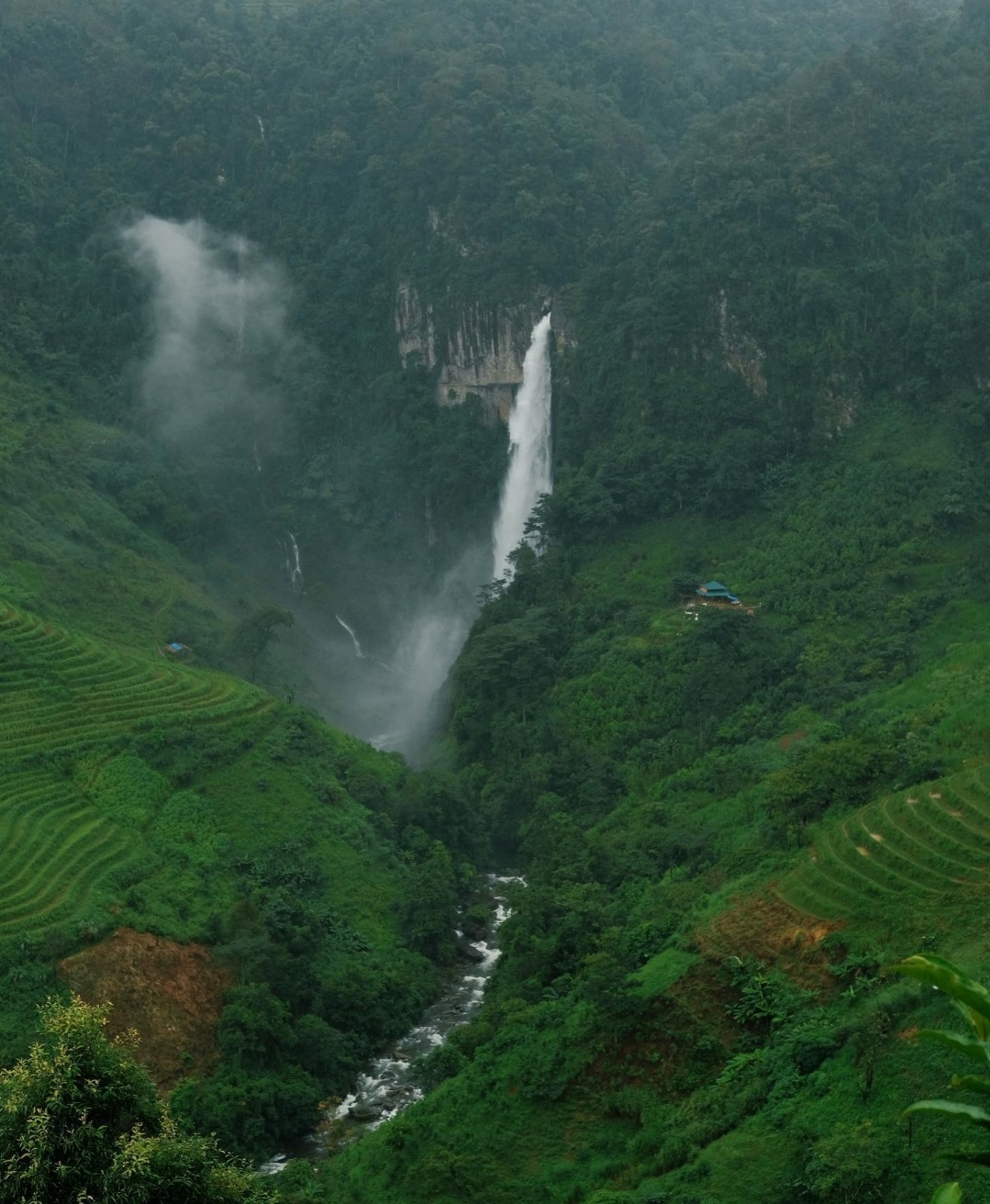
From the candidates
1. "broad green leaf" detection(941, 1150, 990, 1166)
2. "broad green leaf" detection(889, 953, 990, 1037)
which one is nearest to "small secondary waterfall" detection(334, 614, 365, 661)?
"broad green leaf" detection(941, 1150, 990, 1166)

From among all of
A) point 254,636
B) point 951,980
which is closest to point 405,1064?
point 254,636

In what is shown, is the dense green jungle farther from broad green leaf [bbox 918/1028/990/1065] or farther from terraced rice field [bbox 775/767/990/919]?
broad green leaf [bbox 918/1028/990/1065]

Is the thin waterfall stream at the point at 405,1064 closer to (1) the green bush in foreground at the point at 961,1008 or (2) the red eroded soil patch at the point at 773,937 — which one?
(2) the red eroded soil patch at the point at 773,937

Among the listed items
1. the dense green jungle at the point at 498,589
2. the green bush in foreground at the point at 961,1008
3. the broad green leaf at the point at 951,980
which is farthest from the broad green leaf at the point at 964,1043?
the dense green jungle at the point at 498,589

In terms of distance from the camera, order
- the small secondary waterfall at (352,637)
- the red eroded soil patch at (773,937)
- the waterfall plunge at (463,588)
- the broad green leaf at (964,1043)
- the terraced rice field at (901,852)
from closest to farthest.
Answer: the broad green leaf at (964,1043) < the red eroded soil patch at (773,937) < the terraced rice field at (901,852) < the waterfall plunge at (463,588) < the small secondary waterfall at (352,637)

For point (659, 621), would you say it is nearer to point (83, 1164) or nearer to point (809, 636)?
point (809, 636)

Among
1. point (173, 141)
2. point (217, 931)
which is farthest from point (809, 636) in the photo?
point (173, 141)
